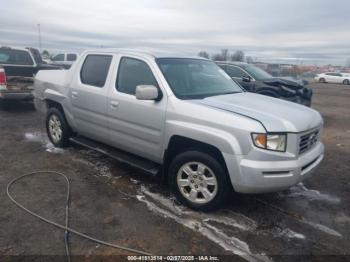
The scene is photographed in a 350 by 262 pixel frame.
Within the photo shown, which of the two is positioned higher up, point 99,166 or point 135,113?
point 135,113

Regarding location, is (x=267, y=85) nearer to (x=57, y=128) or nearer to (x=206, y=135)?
(x=57, y=128)

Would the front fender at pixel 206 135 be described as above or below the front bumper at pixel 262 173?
above

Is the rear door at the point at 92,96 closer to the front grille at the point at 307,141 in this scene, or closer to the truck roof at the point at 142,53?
the truck roof at the point at 142,53

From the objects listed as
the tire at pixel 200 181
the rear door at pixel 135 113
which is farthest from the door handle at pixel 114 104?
the tire at pixel 200 181

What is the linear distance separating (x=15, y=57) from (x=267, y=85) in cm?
808

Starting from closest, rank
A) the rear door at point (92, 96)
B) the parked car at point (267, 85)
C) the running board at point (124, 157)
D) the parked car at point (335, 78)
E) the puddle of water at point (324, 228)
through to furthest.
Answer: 1. the puddle of water at point (324, 228)
2. the running board at point (124, 157)
3. the rear door at point (92, 96)
4. the parked car at point (267, 85)
5. the parked car at point (335, 78)

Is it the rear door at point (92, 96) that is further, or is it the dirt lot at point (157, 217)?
the rear door at point (92, 96)

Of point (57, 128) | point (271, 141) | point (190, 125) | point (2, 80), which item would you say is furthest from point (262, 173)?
point (2, 80)

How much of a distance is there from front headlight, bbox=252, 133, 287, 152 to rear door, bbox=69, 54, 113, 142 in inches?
95.4

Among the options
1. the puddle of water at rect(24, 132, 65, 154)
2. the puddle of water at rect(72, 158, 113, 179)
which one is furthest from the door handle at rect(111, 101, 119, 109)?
the puddle of water at rect(24, 132, 65, 154)

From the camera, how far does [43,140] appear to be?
7.07 m

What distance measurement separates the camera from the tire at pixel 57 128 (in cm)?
607

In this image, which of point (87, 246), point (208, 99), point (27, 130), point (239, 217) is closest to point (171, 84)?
point (208, 99)

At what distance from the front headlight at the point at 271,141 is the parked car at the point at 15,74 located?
7.60 meters
